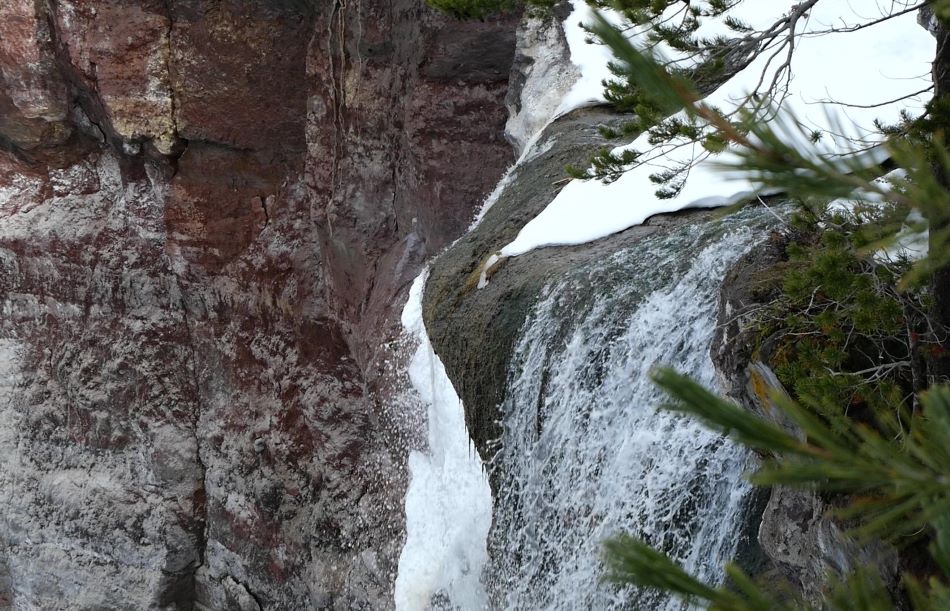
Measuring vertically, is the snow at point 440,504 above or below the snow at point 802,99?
below

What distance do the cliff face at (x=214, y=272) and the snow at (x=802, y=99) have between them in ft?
7.30

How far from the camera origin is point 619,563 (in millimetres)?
1312

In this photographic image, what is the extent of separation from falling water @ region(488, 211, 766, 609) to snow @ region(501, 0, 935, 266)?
470mm

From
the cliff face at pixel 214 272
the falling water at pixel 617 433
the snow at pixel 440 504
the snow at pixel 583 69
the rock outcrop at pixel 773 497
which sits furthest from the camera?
the cliff face at pixel 214 272

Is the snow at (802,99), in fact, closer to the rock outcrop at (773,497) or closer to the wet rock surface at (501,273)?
the wet rock surface at (501,273)

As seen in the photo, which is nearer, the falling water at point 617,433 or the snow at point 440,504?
the falling water at point 617,433

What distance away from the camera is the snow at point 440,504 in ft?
18.8

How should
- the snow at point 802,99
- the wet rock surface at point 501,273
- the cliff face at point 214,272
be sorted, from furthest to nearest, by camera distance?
the cliff face at point 214,272
the wet rock surface at point 501,273
the snow at point 802,99

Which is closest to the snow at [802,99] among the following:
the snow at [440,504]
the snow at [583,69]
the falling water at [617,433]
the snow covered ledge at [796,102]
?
the snow covered ledge at [796,102]

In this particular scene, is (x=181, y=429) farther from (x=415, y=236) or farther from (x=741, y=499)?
(x=741, y=499)

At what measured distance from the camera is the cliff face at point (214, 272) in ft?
25.4

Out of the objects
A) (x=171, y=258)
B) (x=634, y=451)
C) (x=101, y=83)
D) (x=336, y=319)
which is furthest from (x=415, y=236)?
(x=634, y=451)

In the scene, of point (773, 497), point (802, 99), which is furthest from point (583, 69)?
point (773, 497)

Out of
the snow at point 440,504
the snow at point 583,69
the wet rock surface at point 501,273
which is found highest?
the snow at point 583,69
